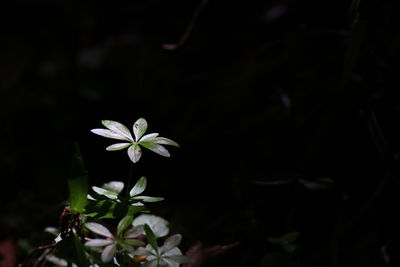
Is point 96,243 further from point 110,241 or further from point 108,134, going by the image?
point 108,134

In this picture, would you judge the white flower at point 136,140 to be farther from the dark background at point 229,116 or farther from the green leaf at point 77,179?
the dark background at point 229,116

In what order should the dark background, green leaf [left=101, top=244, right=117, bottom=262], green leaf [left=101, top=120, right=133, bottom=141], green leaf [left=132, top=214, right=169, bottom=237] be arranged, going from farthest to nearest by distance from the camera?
the dark background < green leaf [left=132, top=214, right=169, bottom=237] < green leaf [left=101, top=120, right=133, bottom=141] < green leaf [left=101, top=244, right=117, bottom=262]

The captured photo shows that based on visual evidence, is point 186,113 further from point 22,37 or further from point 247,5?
point 22,37

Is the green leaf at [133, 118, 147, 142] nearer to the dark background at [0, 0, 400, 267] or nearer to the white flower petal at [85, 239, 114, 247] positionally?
the white flower petal at [85, 239, 114, 247]

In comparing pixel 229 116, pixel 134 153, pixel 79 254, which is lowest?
pixel 229 116

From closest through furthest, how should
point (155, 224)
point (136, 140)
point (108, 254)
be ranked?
point (108, 254)
point (136, 140)
point (155, 224)

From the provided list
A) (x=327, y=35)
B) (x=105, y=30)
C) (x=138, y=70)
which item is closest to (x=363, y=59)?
(x=327, y=35)

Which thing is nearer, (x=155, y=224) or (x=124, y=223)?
(x=124, y=223)

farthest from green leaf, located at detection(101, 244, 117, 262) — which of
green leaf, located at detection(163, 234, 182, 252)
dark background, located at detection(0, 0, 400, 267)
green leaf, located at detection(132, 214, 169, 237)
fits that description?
dark background, located at detection(0, 0, 400, 267)

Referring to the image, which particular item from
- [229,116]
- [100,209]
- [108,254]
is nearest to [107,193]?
[100,209]
